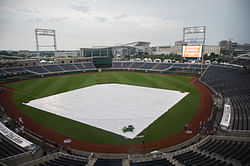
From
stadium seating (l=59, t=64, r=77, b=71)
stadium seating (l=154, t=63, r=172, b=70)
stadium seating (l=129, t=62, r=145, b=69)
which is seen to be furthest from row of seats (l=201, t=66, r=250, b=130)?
stadium seating (l=59, t=64, r=77, b=71)

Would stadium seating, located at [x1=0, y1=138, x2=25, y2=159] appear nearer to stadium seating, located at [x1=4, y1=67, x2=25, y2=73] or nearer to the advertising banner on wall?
stadium seating, located at [x1=4, y1=67, x2=25, y2=73]

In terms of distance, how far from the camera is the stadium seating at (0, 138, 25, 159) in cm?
1104

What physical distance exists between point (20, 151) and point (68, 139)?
4.56 meters

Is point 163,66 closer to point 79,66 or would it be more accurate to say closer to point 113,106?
point 79,66

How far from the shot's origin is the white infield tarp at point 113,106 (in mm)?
18781

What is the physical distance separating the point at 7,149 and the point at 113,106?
1427 cm

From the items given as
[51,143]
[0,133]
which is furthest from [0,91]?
[51,143]

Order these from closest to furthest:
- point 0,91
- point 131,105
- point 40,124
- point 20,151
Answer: point 20,151
point 40,124
point 131,105
point 0,91

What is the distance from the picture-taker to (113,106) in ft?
78.5

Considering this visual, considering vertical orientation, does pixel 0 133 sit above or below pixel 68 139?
above

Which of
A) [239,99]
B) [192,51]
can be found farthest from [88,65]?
[239,99]

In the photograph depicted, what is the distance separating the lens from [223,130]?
576 inches

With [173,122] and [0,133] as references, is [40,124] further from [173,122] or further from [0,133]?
[173,122]

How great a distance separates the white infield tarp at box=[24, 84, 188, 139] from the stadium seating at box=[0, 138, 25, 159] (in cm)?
785
